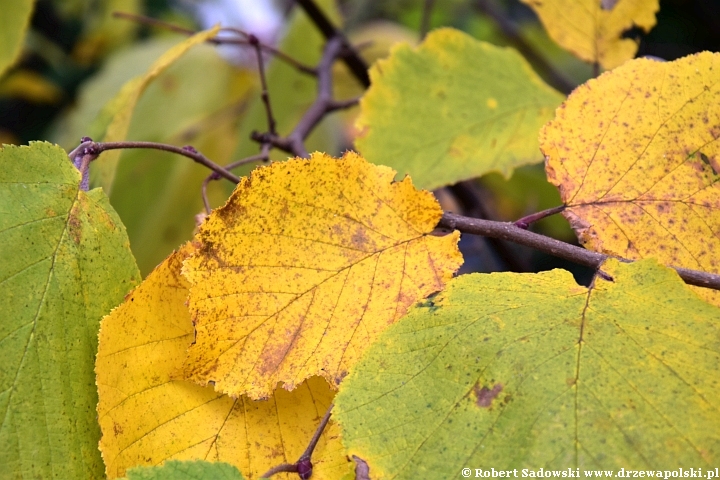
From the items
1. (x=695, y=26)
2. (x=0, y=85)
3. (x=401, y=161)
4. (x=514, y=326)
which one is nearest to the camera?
(x=514, y=326)

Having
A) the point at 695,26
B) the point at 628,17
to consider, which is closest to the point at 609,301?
the point at 628,17

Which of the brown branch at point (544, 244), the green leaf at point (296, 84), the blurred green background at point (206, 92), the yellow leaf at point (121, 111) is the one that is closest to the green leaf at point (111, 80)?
the blurred green background at point (206, 92)

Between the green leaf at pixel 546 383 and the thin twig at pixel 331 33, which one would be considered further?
the thin twig at pixel 331 33

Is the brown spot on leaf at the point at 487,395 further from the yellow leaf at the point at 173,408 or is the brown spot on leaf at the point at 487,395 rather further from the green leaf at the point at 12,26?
the green leaf at the point at 12,26

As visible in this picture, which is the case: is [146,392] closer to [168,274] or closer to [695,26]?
[168,274]

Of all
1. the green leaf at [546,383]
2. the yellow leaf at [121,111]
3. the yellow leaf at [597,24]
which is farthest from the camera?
the yellow leaf at [597,24]

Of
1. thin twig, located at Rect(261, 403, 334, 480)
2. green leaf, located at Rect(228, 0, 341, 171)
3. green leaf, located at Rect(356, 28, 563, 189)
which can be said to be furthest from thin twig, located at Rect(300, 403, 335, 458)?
green leaf, located at Rect(228, 0, 341, 171)

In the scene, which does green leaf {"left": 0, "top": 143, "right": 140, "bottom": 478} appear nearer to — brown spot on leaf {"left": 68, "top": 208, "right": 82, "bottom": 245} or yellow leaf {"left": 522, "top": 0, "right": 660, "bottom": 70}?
brown spot on leaf {"left": 68, "top": 208, "right": 82, "bottom": 245}
